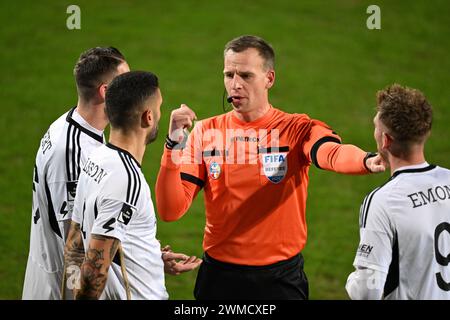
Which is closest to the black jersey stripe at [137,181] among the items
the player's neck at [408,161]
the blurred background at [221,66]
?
the player's neck at [408,161]

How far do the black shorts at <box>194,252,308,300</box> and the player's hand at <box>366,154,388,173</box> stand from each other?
1021mm

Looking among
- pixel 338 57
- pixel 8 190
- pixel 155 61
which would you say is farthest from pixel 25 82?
pixel 338 57

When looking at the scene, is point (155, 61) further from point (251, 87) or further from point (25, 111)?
point (251, 87)

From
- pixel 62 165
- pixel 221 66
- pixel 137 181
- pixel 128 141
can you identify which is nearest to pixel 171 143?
pixel 128 141

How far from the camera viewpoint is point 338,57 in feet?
44.9

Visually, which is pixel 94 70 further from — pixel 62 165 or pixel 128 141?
pixel 128 141

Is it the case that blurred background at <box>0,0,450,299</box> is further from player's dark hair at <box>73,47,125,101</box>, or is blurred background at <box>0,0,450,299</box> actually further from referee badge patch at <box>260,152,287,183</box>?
player's dark hair at <box>73,47,125,101</box>

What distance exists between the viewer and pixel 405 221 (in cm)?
396

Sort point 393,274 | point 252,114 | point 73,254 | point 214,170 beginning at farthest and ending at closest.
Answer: point 252,114 → point 214,170 → point 73,254 → point 393,274

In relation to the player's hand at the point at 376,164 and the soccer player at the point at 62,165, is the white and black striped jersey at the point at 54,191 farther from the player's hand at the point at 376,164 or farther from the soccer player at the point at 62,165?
the player's hand at the point at 376,164

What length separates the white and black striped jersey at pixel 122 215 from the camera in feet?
13.7

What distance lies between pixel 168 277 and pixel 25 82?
236 inches

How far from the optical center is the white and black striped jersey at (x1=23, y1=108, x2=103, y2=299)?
4.85 m

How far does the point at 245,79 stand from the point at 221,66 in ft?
28.6
